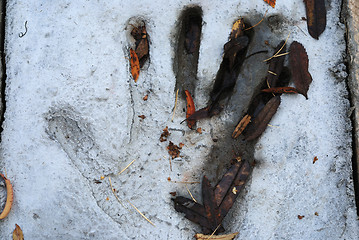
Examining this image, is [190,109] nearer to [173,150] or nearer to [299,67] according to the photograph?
[173,150]

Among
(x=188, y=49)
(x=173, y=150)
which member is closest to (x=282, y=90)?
(x=188, y=49)

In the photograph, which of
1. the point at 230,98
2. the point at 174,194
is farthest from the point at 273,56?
the point at 174,194

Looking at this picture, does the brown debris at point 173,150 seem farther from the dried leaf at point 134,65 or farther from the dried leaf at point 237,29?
the dried leaf at point 237,29

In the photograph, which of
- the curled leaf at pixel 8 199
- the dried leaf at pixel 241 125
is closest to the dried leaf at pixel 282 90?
the dried leaf at pixel 241 125

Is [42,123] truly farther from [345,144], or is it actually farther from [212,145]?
[345,144]

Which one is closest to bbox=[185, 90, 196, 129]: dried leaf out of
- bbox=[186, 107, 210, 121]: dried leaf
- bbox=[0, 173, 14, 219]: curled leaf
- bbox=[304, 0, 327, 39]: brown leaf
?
bbox=[186, 107, 210, 121]: dried leaf

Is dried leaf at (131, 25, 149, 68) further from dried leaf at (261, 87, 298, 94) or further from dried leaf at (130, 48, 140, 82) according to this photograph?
dried leaf at (261, 87, 298, 94)

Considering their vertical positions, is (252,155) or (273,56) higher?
(273,56)
